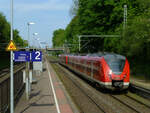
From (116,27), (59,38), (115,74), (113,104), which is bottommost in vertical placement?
(113,104)

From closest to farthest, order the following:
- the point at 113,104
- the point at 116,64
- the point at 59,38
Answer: the point at 113,104
the point at 116,64
the point at 59,38

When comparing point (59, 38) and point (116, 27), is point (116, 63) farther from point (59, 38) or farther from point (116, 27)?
point (59, 38)

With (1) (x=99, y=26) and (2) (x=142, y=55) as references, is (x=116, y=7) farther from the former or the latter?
(2) (x=142, y=55)

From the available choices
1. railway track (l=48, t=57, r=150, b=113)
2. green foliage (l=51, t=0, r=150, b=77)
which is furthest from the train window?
green foliage (l=51, t=0, r=150, b=77)

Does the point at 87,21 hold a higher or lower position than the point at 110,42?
higher

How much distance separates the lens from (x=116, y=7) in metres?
37.3

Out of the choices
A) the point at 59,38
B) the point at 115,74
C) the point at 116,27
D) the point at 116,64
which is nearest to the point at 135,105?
the point at 115,74

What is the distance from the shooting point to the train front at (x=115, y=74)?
1666 cm

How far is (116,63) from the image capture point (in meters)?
17.3

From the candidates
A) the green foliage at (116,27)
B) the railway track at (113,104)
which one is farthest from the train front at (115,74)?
the green foliage at (116,27)

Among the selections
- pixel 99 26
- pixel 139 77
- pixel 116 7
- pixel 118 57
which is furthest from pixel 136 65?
pixel 99 26

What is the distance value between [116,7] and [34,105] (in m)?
27.2

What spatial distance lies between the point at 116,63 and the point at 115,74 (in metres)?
0.93

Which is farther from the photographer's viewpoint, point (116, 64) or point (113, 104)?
point (116, 64)
